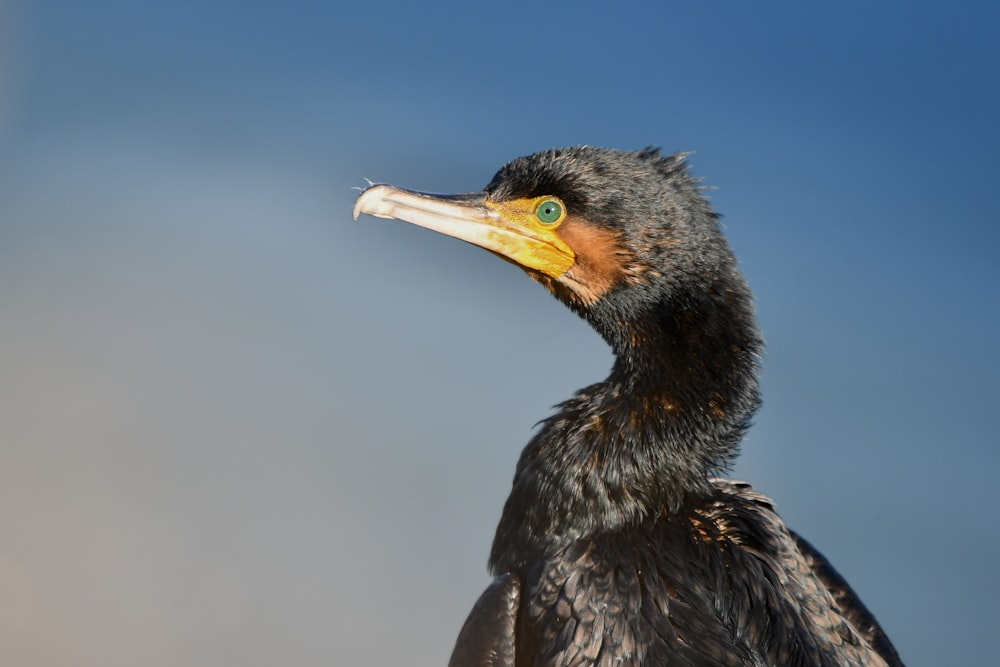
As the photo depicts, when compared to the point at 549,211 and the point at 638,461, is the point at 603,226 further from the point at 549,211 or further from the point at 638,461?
the point at 638,461

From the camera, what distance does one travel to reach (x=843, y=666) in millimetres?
3066

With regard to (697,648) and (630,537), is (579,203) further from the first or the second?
(697,648)

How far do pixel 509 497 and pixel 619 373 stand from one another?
509 millimetres

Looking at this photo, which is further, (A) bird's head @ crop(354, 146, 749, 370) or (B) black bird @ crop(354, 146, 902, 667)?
(A) bird's head @ crop(354, 146, 749, 370)

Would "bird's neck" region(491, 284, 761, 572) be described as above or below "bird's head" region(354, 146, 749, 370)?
below

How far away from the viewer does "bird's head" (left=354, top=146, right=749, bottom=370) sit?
10.5 ft

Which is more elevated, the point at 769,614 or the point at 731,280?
the point at 731,280

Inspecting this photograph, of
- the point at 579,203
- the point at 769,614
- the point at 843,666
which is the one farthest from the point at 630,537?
the point at 579,203

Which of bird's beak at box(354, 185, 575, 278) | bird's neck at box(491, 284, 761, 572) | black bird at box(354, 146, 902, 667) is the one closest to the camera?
black bird at box(354, 146, 902, 667)

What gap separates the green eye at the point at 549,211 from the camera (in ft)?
11.0

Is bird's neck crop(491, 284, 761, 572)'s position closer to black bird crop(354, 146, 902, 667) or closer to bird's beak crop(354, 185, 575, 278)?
black bird crop(354, 146, 902, 667)

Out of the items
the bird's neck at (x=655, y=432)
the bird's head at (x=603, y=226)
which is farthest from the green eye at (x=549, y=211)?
the bird's neck at (x=655, y=432)

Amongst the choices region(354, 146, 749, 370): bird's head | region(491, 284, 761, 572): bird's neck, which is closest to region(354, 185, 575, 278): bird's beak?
region(354, 146, 749, 370): bird's head

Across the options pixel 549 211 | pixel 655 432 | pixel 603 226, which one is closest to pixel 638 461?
pixel 655 432
